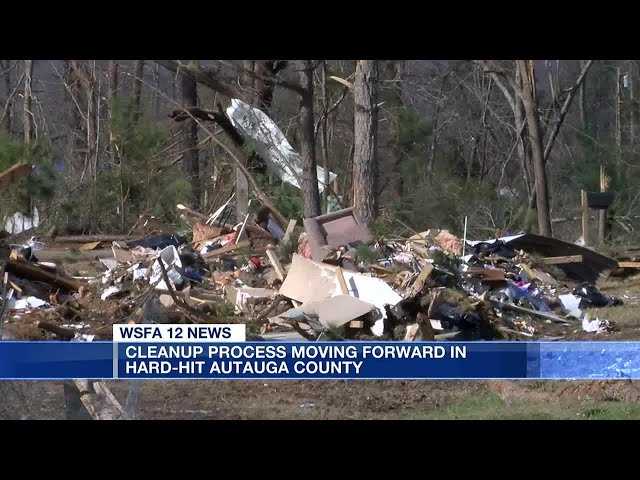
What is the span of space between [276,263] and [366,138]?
6.04 ft

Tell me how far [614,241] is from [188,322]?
3856 mm

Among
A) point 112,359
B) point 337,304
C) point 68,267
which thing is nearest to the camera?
point 112,359

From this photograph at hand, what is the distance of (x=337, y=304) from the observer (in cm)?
624

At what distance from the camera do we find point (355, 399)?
5.73m

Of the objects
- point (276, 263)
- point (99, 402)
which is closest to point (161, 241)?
point (276, 263)

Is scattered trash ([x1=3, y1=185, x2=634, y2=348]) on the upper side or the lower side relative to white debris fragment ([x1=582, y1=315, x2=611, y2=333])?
upper

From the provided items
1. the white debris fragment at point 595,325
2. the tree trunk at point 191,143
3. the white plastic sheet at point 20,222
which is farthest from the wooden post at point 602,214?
the white plastic sheet at point 20,222

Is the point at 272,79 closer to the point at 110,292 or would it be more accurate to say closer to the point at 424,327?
the point at 110,292

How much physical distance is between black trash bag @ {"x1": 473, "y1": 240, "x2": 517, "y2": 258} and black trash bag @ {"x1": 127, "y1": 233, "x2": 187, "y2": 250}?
2319 millimetres

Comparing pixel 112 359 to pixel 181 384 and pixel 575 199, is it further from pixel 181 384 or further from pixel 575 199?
pixel 575 199

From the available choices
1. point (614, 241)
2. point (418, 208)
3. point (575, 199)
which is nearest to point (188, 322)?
point (418, 208)

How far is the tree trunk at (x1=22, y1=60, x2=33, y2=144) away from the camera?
21.4 ft

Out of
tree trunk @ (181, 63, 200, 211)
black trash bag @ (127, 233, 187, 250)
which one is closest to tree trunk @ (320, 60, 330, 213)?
tree trunk @ (181, 63, 200, 211)
